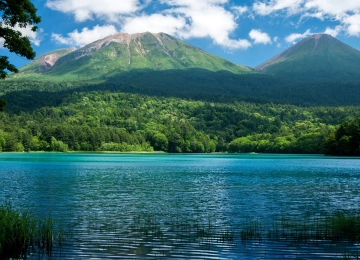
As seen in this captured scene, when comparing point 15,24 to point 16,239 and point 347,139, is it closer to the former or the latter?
point 16,239

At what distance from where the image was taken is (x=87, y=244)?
2095 centimetres

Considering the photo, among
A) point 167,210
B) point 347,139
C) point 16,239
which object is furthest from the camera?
point 347,139

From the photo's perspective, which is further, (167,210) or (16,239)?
(167,210)

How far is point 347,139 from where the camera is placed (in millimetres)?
134875

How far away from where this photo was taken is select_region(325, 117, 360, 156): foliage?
133875 millimetres

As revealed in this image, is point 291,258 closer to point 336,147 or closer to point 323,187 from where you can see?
point 323,187

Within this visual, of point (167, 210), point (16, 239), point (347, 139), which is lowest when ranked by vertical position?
point (167, 210)

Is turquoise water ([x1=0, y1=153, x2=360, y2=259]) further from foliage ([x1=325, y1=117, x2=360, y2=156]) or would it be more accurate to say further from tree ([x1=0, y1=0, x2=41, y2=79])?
foliage ([x1=325, y1=117, x2=360, y2=156])

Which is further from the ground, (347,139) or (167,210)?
(347,139)

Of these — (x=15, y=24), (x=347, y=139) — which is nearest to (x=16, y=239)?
(x=15, y=24)

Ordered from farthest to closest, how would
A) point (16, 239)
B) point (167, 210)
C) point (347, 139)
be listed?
point (347, 139) < point (167, 210) < point (16, 239)

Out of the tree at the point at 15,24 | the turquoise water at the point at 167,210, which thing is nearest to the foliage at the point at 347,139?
the turquoise water at the point at 167,210

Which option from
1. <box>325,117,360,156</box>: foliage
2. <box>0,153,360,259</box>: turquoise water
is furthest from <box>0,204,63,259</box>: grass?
<box>325,117,360,156</box>: foliage

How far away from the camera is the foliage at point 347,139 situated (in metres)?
134
